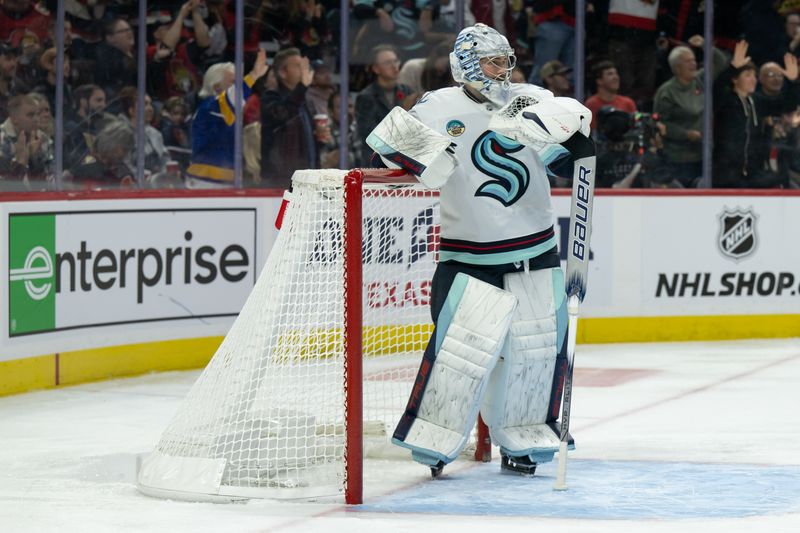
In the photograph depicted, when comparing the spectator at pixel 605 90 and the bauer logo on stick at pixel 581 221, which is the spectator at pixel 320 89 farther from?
the bauer logo on stick at pixel 581 221

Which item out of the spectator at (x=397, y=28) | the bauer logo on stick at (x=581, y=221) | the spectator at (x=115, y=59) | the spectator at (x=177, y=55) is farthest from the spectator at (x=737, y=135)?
the bauer logo on stick at (x=581, y=221)

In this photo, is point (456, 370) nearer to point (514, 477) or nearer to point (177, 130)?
point (514, 477)

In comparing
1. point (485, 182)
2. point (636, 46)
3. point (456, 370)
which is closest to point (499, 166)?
point (485, 182)

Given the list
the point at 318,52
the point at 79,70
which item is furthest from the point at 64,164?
the point at 318,52

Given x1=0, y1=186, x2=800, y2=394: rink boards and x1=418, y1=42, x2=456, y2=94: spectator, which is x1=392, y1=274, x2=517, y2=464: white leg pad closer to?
x1=0, y1=186, x2=800, y2=394: rink boards

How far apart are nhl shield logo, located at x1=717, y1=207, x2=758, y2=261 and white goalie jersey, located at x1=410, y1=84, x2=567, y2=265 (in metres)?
4.62

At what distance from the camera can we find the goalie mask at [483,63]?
4984 millimetres

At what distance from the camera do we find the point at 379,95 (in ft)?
31.8

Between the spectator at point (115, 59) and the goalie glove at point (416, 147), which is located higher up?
the spectator at point (115, 59)

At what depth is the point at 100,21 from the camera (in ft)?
28.2

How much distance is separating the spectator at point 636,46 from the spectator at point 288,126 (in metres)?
1.94

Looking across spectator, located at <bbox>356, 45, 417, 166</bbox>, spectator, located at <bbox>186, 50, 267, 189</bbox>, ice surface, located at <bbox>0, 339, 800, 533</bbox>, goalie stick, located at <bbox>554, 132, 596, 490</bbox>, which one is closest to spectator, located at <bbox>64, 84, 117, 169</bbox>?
spectator, located at <bbox>186, 50, 267, 189</bbox>

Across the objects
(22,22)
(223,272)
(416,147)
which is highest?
(22,22)

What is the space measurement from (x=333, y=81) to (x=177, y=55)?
3.46 ft
